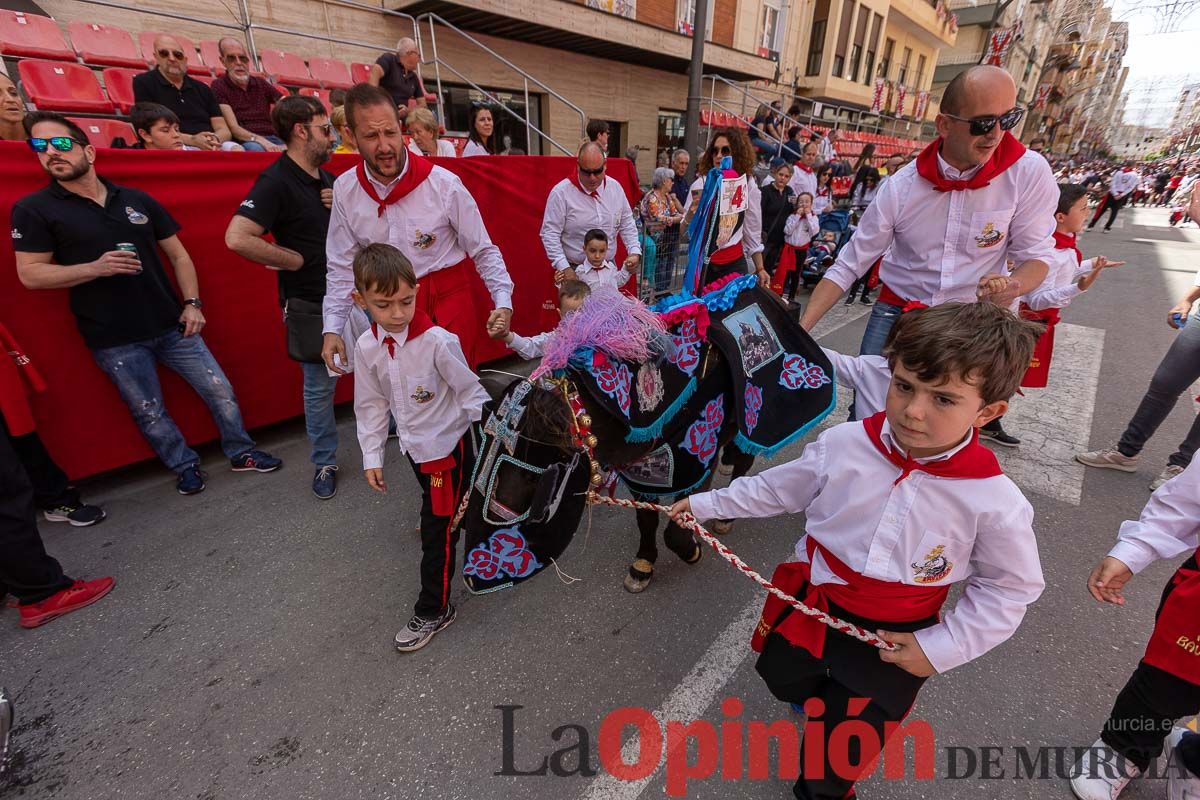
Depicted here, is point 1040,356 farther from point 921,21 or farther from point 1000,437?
point 921,21

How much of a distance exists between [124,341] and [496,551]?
9.50 feet

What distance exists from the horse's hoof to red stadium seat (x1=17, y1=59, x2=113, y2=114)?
25.6 ft

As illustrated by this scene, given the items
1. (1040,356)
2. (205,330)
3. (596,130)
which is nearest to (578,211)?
(596,130)

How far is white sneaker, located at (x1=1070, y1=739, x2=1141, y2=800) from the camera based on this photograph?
1.76 meters

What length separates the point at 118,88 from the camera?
6.16 metres

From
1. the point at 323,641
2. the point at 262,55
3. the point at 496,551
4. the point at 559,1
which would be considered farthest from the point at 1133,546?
the point at 559,1

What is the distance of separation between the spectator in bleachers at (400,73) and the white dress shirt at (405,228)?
4546mm

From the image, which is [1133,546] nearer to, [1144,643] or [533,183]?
[1144,643]

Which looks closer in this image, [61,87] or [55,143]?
[55,143]

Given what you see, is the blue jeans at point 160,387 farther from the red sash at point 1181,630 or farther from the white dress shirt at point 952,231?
the red sash at point 1181,630

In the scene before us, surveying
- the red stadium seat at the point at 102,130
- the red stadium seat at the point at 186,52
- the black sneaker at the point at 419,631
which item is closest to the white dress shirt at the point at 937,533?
the black sneaker at the point at 419,631

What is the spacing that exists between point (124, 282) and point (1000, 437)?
616 centimetres

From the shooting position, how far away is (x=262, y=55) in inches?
292

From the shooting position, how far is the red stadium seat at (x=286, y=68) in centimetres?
741
